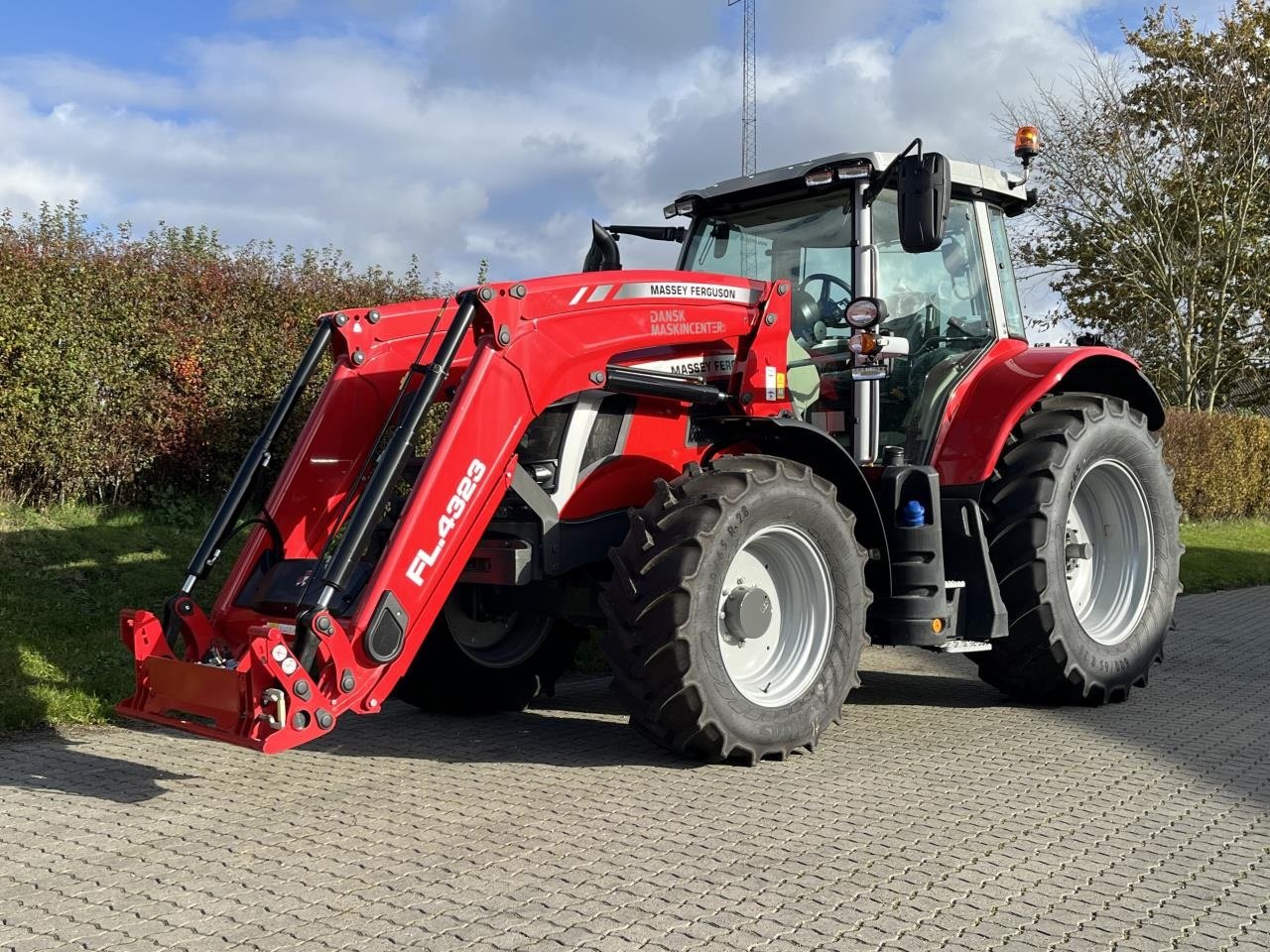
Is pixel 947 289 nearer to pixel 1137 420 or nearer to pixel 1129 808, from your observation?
pixel 1137 420

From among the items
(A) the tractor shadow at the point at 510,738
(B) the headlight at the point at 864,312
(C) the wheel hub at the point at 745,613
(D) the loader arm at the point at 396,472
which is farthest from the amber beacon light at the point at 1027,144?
(A) the tractor shadow at the point at 510,738

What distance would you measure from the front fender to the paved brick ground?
1.22m

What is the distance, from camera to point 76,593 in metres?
7.33

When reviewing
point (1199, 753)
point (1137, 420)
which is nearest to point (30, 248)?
point (1137, 420)

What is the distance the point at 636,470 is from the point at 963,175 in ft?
8.35

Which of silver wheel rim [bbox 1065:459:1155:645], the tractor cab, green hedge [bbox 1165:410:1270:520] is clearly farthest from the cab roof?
green hedge [bbox 1165:410:1270:520]

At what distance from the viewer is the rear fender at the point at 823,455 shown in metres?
5.40

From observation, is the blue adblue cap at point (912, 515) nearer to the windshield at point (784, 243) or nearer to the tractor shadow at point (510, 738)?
the windshield at point (784, 243)

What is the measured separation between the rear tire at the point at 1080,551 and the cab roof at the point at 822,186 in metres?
1.17

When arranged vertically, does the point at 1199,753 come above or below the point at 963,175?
below

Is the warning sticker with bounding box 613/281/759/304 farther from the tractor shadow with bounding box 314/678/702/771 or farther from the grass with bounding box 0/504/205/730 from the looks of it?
the grass with bounding box 0/504/205/730

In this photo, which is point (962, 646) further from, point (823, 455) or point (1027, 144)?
point (1027, 144)

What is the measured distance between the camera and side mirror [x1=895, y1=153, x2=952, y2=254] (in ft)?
17.2

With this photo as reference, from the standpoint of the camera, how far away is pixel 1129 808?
14.6 feet
